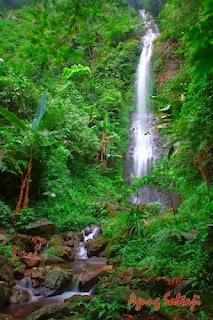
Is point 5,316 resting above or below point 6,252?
below

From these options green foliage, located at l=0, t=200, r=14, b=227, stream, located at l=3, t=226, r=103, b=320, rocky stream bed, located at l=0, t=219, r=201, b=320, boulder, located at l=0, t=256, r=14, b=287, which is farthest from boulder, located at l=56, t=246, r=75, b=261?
boulder, located at l=0, t=256, r=14, b=287

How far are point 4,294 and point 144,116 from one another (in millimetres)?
16486

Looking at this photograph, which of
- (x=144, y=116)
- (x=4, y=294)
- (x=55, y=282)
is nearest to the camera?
(x=4, y=294)

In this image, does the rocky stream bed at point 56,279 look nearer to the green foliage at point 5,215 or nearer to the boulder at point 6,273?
the boulder at point 6,273

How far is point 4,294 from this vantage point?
3529 mm

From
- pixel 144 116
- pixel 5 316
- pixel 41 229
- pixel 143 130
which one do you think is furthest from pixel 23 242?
pixel 144 116

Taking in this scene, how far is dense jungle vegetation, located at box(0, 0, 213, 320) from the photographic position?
1793 mm

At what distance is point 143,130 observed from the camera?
675 inches

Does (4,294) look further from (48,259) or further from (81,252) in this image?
(81,252)

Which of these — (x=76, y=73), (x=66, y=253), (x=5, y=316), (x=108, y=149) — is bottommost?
(x=5, y=316)

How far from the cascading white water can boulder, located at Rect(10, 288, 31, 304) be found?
9685 mm

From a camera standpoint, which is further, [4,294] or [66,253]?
[66,253]

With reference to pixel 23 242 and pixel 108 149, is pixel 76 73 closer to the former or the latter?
pixel 108 149

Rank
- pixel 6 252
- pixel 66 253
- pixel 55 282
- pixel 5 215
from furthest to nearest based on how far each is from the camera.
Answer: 1. pixel 5 215
2. pixel 66 253
3. pixel 6 252
4. pixel 55 282
